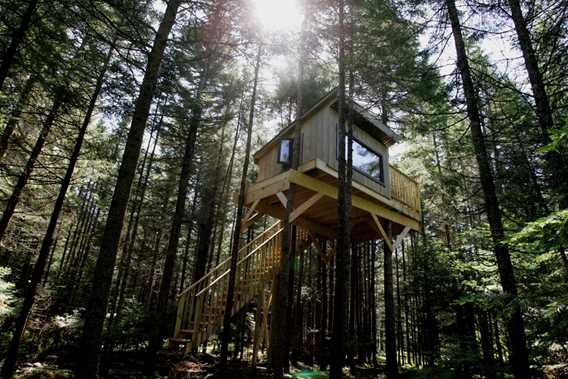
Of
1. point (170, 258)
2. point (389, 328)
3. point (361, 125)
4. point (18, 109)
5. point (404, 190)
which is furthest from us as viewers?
point (404, 190)

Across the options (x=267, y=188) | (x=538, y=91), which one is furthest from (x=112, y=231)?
(x=538, y=91)

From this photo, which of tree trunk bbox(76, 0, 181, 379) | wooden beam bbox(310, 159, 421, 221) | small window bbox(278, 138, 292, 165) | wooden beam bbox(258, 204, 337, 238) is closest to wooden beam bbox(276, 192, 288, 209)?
wooden beam bbox(310, 159, 421, 221)

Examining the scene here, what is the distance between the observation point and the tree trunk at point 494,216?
4.77 meters

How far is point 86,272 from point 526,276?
65.7ft

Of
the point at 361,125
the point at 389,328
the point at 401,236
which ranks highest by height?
the point at 361,125

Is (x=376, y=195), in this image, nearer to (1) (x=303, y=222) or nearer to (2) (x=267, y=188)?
(1) (x=303, y=222)

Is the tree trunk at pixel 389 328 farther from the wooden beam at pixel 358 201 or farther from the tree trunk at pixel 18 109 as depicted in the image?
the tree trunk at pixel 18 109

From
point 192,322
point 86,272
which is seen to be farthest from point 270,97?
point 86,272

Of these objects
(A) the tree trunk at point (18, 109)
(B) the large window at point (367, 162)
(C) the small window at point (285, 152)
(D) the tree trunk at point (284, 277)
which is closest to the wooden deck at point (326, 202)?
(D) the tree trunk at point (284, 277)

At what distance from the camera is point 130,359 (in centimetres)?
906

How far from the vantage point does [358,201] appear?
8.62 meters

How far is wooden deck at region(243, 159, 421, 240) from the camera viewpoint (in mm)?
7562

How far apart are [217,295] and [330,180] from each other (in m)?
4.63

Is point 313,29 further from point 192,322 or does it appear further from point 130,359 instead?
point 130,359
